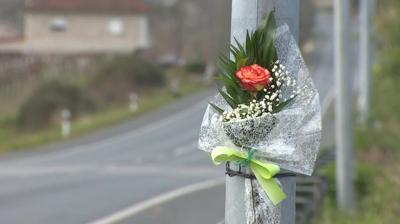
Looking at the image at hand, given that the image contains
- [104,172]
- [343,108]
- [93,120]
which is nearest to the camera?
[343,108]

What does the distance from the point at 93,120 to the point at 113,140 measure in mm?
4032

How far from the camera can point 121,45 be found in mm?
54094

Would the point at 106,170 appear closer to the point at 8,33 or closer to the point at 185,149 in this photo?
the point at 185,149

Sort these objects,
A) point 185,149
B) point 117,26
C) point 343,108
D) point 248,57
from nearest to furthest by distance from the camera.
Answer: point 248,57 → point 343,108 → point 185,149 → point 117,26

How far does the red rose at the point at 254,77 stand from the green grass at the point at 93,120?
81.3 ft

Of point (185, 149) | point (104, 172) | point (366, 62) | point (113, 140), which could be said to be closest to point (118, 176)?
point (104, 172)

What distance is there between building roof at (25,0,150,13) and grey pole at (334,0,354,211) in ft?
140

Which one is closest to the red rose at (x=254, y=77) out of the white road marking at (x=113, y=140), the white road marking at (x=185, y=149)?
the white road marking at (x=113, y=140)

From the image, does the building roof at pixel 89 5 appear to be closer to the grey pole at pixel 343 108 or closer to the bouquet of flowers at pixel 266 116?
the grey pole at pixel 343 108

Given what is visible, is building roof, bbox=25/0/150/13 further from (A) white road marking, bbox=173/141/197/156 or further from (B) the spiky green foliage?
(B) the spiky green foliage

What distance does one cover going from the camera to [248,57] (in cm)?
349

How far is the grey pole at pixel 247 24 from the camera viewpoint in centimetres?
346

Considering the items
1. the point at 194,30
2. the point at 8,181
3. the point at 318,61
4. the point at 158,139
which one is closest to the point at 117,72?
the point at 194,30

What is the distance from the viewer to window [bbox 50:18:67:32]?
5269 centimetres
